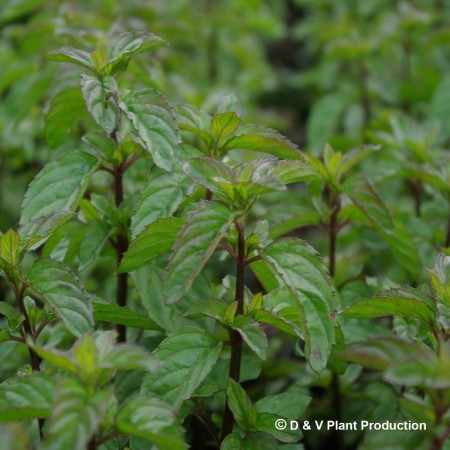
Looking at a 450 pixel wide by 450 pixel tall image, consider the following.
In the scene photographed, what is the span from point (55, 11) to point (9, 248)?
157 centimetres

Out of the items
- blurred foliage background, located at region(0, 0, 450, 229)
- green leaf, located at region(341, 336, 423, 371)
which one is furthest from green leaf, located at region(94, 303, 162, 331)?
blurred foliage background, located at region(0, 0, 450, 229)

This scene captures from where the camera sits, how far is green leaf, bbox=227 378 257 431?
122 centimetres

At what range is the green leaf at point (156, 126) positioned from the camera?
123cm

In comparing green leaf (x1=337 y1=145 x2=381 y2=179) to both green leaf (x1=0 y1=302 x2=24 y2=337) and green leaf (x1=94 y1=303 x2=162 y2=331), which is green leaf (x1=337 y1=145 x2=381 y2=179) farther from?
green leaf (x1=0 y1=302 x2=24 y2=337)

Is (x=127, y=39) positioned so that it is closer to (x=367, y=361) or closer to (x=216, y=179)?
(x=216, y=179)

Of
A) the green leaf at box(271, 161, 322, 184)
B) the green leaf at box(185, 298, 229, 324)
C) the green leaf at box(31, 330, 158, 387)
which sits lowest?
the green leaf at box(185, 298, 229, 324)

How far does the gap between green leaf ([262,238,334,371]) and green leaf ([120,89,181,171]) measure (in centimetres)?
27

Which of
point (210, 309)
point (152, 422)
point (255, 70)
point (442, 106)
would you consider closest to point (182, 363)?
point (210, 309)

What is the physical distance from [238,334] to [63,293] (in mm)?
336

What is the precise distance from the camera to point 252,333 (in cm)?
114

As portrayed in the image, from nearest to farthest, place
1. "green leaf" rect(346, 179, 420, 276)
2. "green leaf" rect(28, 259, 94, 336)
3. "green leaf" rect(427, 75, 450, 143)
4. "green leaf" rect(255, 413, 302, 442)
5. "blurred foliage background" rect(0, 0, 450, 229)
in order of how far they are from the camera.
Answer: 1. "green leaf" rect(28, 259, 94, 336)
2. "green leaf" rect(255, 413, 302, 442)
3. "green leaf" rect(346, 179, 420, 276)
4. "blurred foliage background" rect(0, 0, 450, 229)
5. "green leaf" rect(427, 75, 450, 143)

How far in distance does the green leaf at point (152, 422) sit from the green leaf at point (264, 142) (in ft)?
1.86

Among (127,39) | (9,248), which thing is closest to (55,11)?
(127,39)

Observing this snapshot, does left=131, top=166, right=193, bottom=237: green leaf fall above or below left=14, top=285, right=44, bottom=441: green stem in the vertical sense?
above
